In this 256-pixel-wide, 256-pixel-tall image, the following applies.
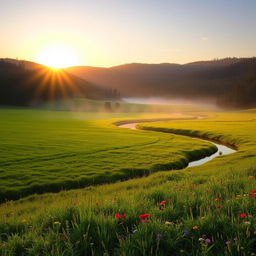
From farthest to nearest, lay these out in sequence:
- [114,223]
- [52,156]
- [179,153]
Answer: [179,153], [52,156], [114,223]

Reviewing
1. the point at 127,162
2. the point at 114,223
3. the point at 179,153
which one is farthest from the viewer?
the point at 179,153

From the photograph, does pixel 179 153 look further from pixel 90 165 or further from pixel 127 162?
pixel 90 165

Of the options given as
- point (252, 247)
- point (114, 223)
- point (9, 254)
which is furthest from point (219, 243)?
point (9, 254)

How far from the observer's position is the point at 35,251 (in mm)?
5094

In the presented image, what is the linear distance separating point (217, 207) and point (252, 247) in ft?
4.83

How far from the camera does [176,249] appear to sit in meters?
5.08

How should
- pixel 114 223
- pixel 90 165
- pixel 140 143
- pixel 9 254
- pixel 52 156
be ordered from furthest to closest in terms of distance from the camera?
pixel 140 143 < pixel 52 156 < pixel 90 165 < pixel 114 223 < pixel 9 254

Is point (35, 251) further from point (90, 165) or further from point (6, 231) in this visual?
point (90, 165)

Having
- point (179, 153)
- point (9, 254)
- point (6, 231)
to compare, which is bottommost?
point (179, 153)

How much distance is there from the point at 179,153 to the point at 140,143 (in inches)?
331

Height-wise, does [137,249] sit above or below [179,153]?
above

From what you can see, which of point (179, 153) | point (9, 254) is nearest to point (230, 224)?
point (9, 254)

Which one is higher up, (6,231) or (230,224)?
(230,224)

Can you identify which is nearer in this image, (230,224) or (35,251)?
(35,251)
